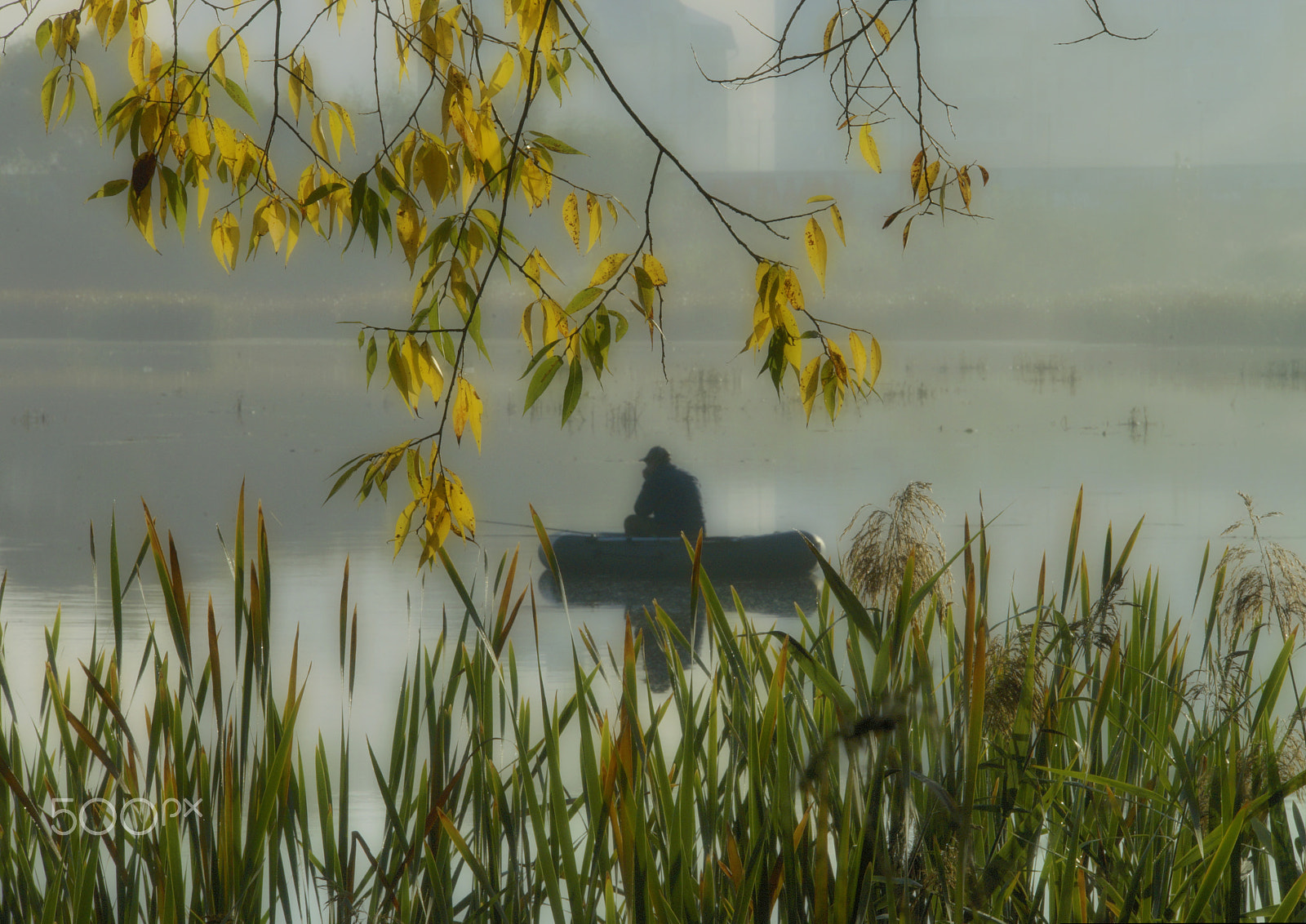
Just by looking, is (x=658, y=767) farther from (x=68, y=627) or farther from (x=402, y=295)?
(x=68, y=627)

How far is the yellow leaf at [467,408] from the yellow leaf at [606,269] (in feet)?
0.81

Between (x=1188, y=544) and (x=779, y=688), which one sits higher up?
(x=779, y=688)

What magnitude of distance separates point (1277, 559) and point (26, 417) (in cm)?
3384

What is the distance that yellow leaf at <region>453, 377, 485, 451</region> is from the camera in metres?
1.46

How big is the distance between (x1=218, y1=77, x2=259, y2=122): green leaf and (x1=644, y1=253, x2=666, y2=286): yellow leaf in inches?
23.8

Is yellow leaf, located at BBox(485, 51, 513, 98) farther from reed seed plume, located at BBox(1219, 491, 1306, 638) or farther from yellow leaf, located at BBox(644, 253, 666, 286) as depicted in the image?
reed seed plume, located at BBox(1219, 491, 1306, 638)

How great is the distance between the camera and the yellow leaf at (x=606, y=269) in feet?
4.51

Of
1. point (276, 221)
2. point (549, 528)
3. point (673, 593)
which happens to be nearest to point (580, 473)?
point (549, 528)

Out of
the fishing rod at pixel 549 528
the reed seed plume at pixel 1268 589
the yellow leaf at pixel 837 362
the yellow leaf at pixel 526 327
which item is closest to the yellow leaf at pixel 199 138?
the yellow leaf at pixel 526 327

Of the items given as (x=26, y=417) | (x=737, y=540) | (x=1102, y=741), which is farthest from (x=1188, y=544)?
(x=26, y=417)

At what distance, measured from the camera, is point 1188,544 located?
10688 mm

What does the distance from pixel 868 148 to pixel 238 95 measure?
96cm

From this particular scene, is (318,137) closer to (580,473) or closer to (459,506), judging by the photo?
(459,506)

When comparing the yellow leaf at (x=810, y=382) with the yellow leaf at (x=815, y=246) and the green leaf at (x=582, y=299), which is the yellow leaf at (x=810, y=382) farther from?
the green leaf at (x=582, y=299)
